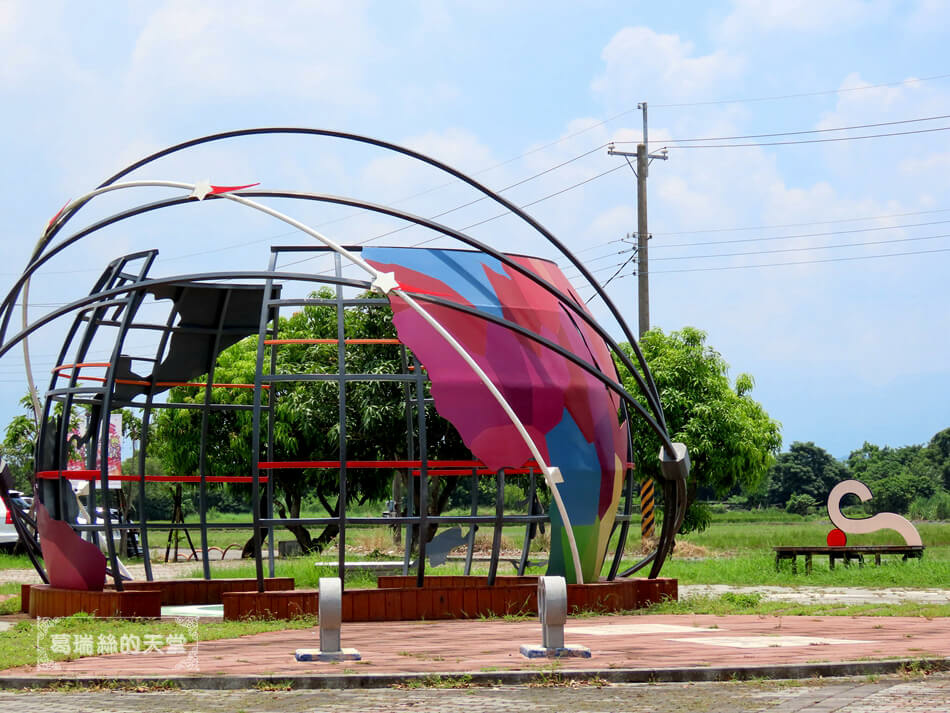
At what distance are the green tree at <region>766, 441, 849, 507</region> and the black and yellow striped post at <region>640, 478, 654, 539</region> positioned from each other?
54315 millimetres

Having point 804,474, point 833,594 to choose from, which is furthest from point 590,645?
point 804,474

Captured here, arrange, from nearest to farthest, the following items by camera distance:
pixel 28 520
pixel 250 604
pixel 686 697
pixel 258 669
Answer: pixel 686 697 → pixel 258 669 → pixel 250 604 → pixel 28 520

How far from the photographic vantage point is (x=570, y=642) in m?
11.6

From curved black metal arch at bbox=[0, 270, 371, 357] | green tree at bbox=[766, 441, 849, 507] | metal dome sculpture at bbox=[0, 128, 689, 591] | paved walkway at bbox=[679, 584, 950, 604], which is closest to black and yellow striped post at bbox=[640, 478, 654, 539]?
paved walkway at bbox=[679, 584, 950, 604]

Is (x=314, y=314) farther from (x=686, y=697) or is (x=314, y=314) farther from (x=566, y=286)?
(x=686, y=697)

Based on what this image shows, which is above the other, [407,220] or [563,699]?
[407,220]

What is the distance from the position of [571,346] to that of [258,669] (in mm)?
7172

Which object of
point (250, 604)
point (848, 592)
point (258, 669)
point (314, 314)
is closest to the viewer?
point (258, 669)

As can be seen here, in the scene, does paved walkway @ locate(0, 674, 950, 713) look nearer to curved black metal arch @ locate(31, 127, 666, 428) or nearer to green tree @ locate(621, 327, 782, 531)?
curved black metal arch @ locate(31, 127, 666, 428)

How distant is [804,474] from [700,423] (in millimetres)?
59031

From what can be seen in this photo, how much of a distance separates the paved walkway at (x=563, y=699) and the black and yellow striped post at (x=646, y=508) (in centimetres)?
2252

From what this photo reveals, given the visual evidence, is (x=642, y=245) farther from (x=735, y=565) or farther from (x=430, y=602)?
(x=430, y=602)

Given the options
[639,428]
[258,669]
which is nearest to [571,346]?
[258,669]

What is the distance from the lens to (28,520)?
17422 mm
